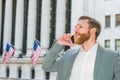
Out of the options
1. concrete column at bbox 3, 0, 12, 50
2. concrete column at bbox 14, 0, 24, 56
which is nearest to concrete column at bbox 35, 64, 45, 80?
concrete column at bbox 14, 0, 24, 56

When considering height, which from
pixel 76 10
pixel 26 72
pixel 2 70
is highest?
pixel 76 10

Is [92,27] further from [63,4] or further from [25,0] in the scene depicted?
[25,0]

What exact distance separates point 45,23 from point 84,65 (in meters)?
48.9

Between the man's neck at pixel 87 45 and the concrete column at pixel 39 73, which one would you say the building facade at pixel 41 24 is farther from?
the man's neck at pixel 87 45

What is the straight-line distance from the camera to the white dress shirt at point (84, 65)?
16.8 feet

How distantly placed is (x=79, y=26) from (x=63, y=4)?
1863 inches

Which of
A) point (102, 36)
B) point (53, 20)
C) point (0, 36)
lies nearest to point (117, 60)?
point (102, 36)

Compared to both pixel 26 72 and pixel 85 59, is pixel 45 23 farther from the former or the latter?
pixel 85 59

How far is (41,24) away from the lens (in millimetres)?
54938

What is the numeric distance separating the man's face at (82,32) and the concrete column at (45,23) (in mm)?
48453

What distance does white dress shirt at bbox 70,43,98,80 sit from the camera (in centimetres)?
512

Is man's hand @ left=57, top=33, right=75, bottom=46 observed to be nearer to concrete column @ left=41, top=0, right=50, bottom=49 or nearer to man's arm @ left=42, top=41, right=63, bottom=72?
man's arm @ left=42, top=41, right=63, bottom=72

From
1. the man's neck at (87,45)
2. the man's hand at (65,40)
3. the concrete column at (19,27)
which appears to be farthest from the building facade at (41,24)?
the man's neck at (87,45)

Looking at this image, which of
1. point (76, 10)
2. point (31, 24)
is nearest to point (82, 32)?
point (76, 10)
